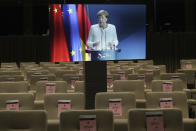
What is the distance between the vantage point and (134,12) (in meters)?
4.84

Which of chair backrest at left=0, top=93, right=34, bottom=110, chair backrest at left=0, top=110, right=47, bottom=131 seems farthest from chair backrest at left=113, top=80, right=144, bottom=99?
chair backrest at left=0, top=110, right=47, bottom=131

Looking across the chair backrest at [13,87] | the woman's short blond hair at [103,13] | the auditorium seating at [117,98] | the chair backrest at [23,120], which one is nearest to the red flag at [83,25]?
the woman's short blond hair at [103,13]

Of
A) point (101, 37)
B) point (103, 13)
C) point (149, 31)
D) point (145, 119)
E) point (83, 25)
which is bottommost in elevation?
point (145, 119)

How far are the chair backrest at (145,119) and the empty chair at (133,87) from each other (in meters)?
2.42

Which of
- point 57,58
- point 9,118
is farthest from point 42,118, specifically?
point 57,58

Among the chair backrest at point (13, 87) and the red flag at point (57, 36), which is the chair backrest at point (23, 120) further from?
the chair backrest at point (13, 87)

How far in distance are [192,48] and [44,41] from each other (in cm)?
638

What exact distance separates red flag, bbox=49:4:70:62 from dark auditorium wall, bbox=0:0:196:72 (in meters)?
11.0

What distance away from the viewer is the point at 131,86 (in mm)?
6715

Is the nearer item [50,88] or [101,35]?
[101,35]

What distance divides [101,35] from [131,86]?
2.35m

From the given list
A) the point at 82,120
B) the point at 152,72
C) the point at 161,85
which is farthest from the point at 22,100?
the point at 152,72

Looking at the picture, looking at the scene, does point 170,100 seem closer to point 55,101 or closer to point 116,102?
point 116,102

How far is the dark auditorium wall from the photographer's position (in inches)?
641
